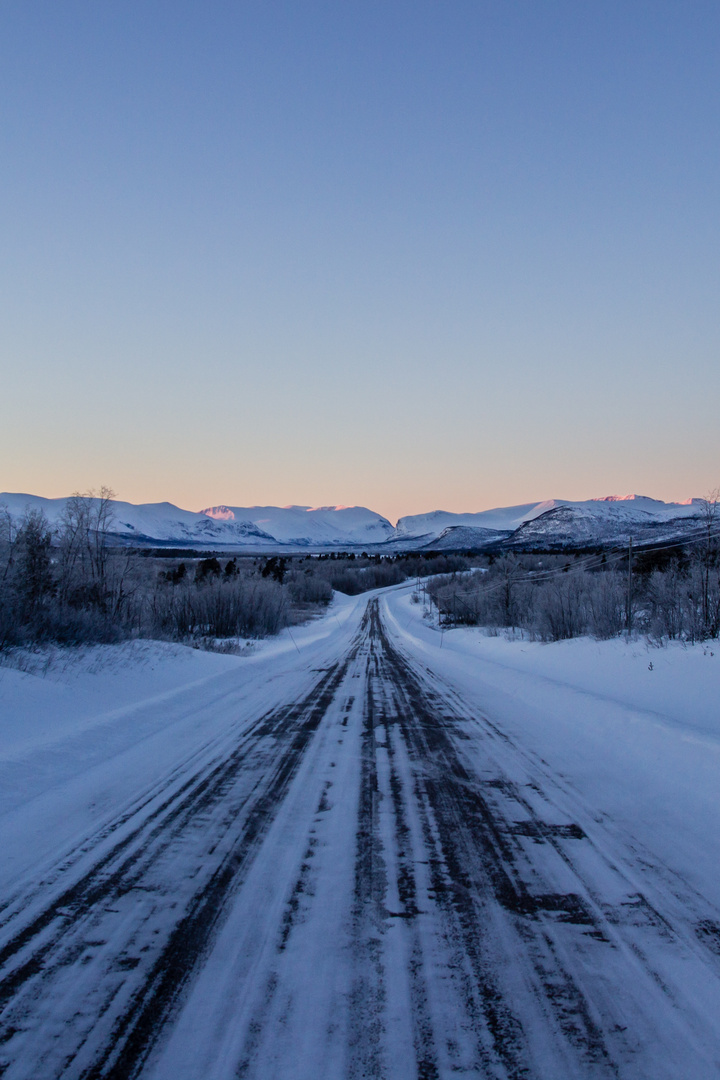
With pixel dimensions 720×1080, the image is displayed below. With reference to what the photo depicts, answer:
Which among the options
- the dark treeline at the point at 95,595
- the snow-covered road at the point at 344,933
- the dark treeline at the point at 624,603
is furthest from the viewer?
the dark treeline at the point at 624,603

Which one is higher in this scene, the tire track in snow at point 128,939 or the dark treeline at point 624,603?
the dark treeline at point 624,603

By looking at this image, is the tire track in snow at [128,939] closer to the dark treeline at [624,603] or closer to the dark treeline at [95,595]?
the dark treeline at [95,595]

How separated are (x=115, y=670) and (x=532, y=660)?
12270 millimetres

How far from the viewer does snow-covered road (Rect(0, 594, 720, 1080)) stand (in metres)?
2.26

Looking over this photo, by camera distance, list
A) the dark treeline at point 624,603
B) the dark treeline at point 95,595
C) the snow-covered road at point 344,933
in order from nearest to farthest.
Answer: the snow-covered road at point 344,933 < the dark treeline at point 95,595 < the dark treeline at point 624,603

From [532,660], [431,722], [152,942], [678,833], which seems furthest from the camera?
[532,660]

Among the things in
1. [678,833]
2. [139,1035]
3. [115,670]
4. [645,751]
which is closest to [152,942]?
[139,1035]

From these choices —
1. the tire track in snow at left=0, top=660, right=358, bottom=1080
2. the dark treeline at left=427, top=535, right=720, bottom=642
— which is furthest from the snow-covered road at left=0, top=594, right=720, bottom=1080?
the dark treeline at left=427, top=535, right=720, bottom=642

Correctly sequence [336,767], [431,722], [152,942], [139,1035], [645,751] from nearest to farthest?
[139,1035] < [152,942] < [336,767] < [645,751] < [431,722]

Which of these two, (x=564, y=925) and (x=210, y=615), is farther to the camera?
(x=210, y=615)

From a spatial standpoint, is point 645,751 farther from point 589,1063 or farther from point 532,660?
point 532,660

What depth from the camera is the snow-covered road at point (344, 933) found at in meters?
2.26

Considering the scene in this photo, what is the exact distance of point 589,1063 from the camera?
218 cm

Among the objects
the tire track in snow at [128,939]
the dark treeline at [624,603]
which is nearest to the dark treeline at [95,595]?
the tire track in snow at [128,939]
